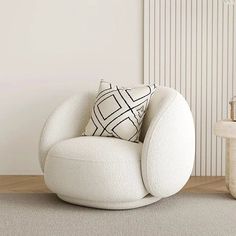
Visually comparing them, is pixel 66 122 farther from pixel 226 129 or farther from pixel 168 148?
pixel 226 129

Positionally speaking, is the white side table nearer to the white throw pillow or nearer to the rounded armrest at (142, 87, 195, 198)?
the rounded armrest at (142, 87, 195, 198)

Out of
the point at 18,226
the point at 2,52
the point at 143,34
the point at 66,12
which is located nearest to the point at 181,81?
the point at 143,34

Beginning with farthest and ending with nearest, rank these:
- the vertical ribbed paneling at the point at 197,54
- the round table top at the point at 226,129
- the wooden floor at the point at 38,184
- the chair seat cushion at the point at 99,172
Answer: the vertical ribbed paneling at the point at 197,54
the wooden floor at the point at 38,184
the round table top at the point at 226,129
the chair seat cushion at the point at 99,172

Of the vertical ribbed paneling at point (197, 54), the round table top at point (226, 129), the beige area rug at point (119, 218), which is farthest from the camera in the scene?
the vertical ribbed paneling at point (197, 54)

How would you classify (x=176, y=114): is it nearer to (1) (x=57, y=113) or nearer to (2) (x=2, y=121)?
(1) (x=57, y=113)

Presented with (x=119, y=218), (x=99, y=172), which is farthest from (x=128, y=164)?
(x=119, y=218)

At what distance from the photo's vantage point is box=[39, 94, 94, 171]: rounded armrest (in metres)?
3.81

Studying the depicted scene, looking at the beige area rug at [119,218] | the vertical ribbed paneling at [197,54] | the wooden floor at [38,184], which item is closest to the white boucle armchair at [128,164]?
the beige area rug at [119,218]

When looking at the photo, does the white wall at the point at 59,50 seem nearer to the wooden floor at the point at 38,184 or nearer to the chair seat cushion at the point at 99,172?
the wooden floor at the point at 38,184

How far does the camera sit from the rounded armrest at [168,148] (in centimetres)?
342

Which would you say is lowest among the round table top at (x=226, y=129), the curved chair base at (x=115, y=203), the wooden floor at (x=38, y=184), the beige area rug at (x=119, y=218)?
the wooden floor at (x=38, y=184)

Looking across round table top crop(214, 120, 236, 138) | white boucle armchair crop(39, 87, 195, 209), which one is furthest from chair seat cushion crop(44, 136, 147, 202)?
round table top crop(214, 120, 236, 138)

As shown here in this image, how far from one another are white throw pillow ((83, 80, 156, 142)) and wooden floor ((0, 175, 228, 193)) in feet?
2.16

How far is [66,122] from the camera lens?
394cm
